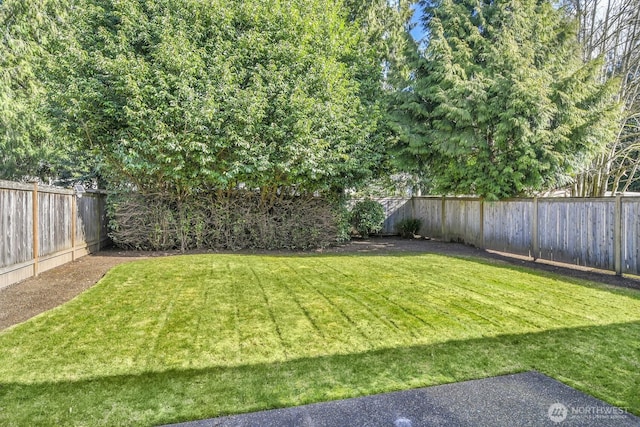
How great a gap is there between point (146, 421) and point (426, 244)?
1118 centimetres

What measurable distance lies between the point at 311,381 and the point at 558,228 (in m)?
7.94

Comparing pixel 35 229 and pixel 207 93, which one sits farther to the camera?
pixel 207 93

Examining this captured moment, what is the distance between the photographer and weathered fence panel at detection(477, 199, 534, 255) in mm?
9703

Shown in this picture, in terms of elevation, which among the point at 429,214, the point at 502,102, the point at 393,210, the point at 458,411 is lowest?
the point at 458,411

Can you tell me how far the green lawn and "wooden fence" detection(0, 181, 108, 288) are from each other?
1.37 m

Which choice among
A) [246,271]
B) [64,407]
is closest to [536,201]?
[246,271]

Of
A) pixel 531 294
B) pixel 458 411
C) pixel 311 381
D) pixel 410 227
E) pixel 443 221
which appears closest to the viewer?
pixel 458 411

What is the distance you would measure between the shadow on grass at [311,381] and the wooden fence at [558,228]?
4.24 meters

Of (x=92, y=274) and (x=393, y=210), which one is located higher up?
(x=393, y=210)

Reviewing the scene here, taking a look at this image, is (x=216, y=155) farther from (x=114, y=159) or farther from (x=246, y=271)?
(x=246, y=271)

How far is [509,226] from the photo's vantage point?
10.4 meters

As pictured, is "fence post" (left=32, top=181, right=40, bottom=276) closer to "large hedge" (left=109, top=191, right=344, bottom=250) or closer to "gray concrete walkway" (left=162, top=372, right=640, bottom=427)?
"large hedge" (left=109, top=191, right=344, bottom=250)

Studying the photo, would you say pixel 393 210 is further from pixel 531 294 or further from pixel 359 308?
pixel 359 308

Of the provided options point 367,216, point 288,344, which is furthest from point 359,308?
point 367,216
